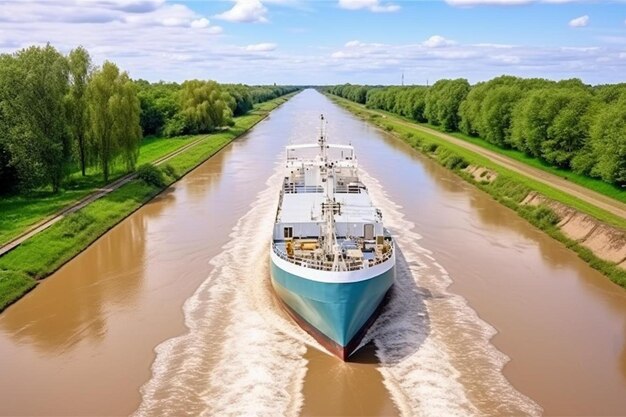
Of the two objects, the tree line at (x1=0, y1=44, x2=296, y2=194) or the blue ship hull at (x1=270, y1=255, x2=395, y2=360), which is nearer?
the blue ship hull at (x1=270, y1=255, x2=395, y2=360)

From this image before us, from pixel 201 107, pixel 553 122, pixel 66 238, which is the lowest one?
pixel 66 238

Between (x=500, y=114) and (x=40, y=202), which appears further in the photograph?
(x=500, y=114)

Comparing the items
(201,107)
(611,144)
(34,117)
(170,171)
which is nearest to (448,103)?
(201,107)

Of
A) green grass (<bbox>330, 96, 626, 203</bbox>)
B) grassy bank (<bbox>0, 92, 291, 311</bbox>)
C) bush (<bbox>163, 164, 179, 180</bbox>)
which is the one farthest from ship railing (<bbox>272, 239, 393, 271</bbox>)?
bush (<bbox>163, 164, 179, 180</bbox>)

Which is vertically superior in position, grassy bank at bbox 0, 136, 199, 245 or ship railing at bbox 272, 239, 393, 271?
ship railing at bbox 272, 239, 393, 271

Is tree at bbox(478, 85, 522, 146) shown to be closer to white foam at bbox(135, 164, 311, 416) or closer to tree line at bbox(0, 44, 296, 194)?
tree line at bbox(0, 44, 296, 194)

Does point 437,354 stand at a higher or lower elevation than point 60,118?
lower

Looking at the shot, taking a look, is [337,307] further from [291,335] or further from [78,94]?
[78,94]
